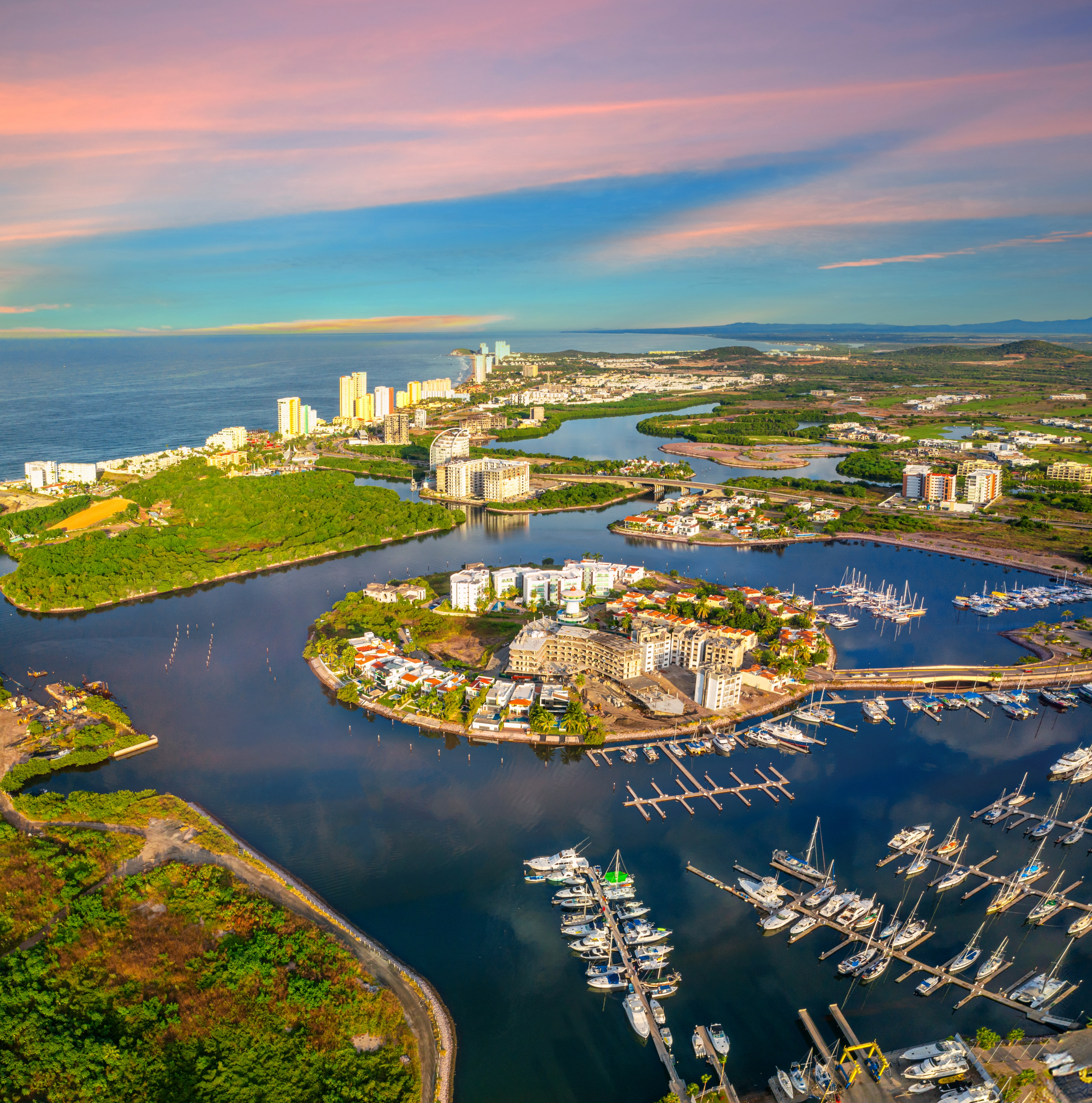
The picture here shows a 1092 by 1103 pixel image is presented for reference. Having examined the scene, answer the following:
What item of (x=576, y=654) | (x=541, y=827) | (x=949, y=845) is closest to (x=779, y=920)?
(x=949, y=845)

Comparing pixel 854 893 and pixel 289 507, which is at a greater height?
pixel 289 507

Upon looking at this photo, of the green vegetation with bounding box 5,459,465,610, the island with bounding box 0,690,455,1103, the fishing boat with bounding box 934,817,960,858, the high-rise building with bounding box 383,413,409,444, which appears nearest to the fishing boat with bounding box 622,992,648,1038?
the island with bounding box 0,690,455,1103

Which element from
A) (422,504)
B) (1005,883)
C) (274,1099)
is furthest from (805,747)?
(422,504)

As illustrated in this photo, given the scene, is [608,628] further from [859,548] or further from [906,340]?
[906,340]

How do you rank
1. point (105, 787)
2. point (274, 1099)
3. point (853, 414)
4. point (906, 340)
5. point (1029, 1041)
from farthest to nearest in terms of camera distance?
point (906, 340) → point (853, 414) → point (105, 787) → point (1029, 1041) → point (274, 1099)

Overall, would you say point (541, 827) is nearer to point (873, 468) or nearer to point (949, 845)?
point (949, 845)

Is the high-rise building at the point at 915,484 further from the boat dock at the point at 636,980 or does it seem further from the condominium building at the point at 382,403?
the condominium building at the point at 382,403
